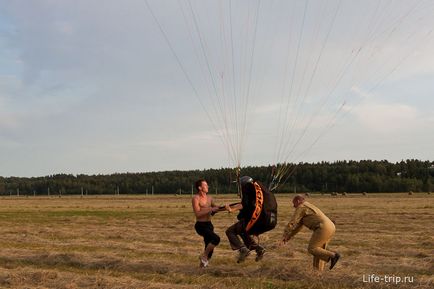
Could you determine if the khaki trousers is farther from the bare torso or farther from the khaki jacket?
the bare torso

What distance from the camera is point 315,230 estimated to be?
383 inches

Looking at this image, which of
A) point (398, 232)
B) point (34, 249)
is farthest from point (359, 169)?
point (34, 249)

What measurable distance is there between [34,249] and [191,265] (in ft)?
18.4

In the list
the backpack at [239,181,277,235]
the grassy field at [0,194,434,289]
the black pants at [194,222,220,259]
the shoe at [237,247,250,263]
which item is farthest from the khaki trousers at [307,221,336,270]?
the black pants at [194,222,220,259]

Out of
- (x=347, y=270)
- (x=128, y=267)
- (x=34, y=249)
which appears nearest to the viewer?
(x=347, y=270)

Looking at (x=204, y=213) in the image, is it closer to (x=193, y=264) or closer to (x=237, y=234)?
(x=237, y=234)

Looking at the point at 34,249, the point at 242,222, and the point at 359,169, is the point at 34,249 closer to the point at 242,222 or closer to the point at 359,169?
the point at 242,222

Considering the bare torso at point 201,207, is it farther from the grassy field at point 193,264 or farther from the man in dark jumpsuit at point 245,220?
the grassy field at point 193,264

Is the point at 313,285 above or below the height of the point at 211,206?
below

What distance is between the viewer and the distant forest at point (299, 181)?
355ft

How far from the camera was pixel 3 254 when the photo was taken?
42.5 feet

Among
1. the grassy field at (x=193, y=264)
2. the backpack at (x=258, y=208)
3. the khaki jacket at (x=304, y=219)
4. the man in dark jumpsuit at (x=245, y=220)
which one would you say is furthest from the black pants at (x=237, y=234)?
the khaki jacket at (x=304, y=219)

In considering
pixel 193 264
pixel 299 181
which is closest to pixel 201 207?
pixel 193 264

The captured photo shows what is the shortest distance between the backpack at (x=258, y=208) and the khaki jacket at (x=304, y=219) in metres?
0.30
